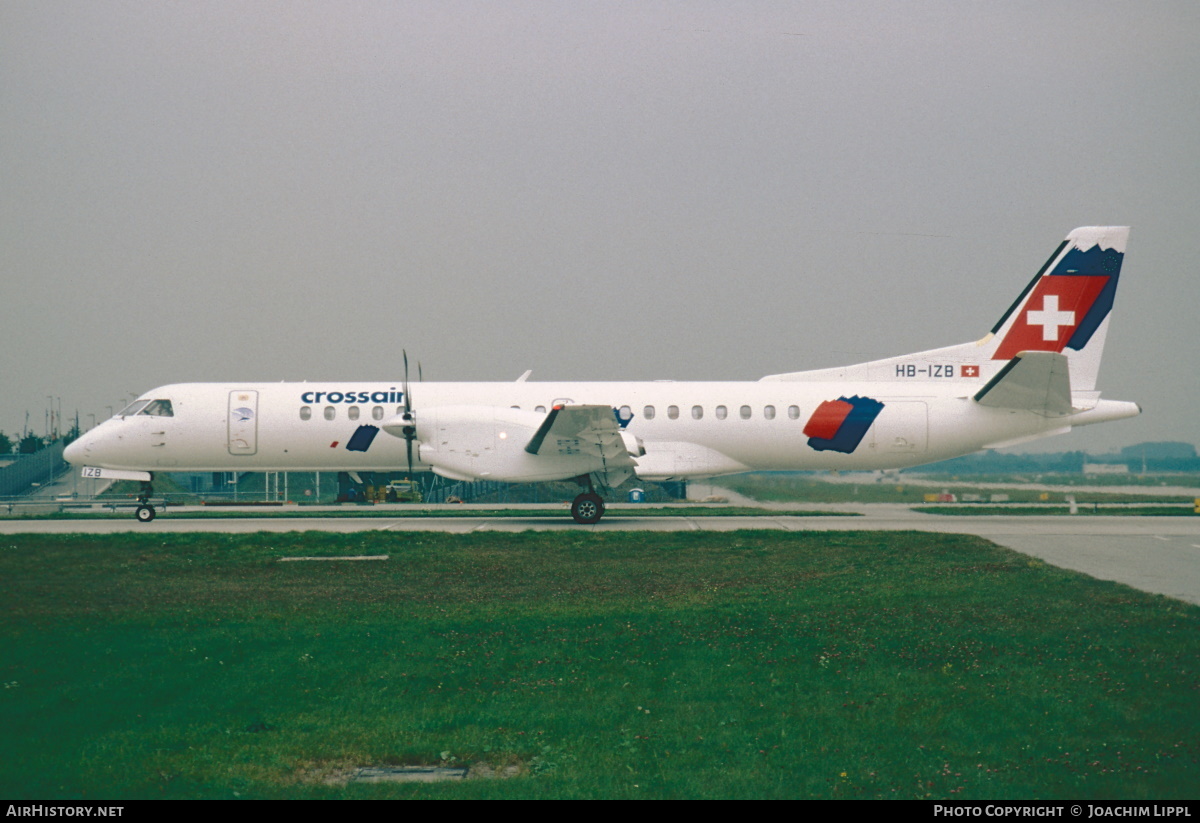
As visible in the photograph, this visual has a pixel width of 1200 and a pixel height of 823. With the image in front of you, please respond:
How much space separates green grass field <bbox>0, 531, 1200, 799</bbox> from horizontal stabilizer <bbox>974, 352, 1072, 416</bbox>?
9947 millimetres

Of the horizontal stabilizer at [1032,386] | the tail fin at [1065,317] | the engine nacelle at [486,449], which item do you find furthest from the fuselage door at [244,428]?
the horizontal stabilizer at [1032,386]

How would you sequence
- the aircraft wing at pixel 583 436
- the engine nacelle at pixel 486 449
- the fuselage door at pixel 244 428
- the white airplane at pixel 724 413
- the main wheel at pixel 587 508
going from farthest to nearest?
the fuselage door at pixel 244 428 < the white airplane at pixel 724 413 < the main wheel at pixel 587 508 < the engine nacelle at pixel 486 449 < the aircraft wing at pixel 583 436

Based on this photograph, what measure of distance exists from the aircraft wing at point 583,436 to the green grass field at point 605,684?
7.96 m

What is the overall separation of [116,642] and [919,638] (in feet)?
27.0

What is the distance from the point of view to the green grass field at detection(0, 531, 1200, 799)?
5438 millimetres

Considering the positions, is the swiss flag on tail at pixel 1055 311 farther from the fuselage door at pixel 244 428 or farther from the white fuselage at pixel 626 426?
the fuselage door at pixel 244 428

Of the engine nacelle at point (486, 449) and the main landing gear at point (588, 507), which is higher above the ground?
the engine nacelle at point (486, 449)

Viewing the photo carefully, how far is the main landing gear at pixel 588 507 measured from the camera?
77.2 feet

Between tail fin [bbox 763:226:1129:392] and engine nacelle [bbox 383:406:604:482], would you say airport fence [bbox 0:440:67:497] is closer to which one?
engine nacelle [bbox 383:406:604:482]

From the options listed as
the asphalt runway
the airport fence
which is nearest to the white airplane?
the asphalt runway

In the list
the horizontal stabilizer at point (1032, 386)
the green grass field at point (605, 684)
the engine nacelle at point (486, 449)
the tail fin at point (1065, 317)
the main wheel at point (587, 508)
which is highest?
the tail fin at point (1065, 317)

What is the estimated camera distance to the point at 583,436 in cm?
2244
